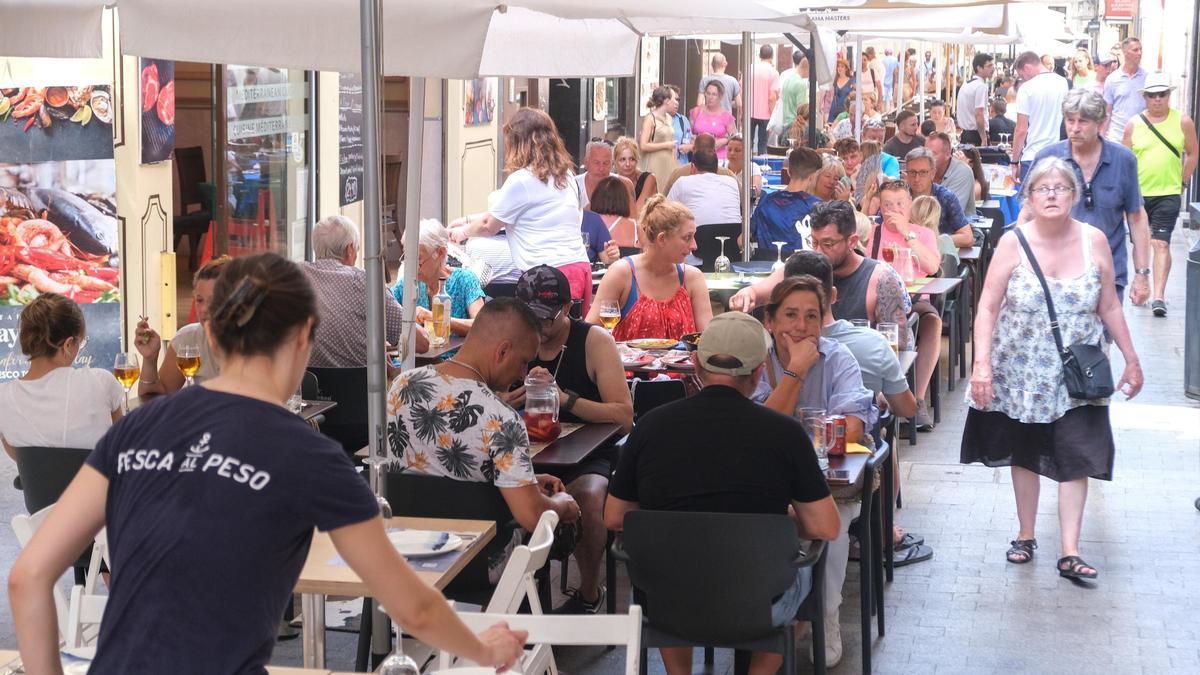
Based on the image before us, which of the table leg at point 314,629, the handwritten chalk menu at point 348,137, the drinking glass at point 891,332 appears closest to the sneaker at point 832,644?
the drinking glass at point 891,332

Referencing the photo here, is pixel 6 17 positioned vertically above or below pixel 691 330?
above

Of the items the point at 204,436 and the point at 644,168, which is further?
the point at 644,168

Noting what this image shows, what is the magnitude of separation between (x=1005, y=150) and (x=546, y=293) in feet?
52.0

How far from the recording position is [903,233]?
32.4ft

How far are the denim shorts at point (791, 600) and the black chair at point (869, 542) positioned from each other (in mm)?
777

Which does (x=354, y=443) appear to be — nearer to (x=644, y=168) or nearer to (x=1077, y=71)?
(x=644, y=168)

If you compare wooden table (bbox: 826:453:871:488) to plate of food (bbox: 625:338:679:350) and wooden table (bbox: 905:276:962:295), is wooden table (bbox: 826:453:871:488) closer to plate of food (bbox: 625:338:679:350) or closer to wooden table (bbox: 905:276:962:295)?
plate of food (bbox: 625:338:679:350)

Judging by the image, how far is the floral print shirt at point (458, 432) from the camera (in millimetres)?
4742

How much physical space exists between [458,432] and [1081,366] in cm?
293

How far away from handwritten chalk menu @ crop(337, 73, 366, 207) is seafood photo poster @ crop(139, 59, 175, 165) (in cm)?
304

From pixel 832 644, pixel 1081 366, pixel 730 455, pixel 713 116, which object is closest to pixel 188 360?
pixel 730 455

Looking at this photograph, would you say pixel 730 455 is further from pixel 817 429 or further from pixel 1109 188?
pixel 1109 188

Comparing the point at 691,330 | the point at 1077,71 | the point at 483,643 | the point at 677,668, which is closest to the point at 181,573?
the point at 483,643

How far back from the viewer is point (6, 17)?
5.89 meters
